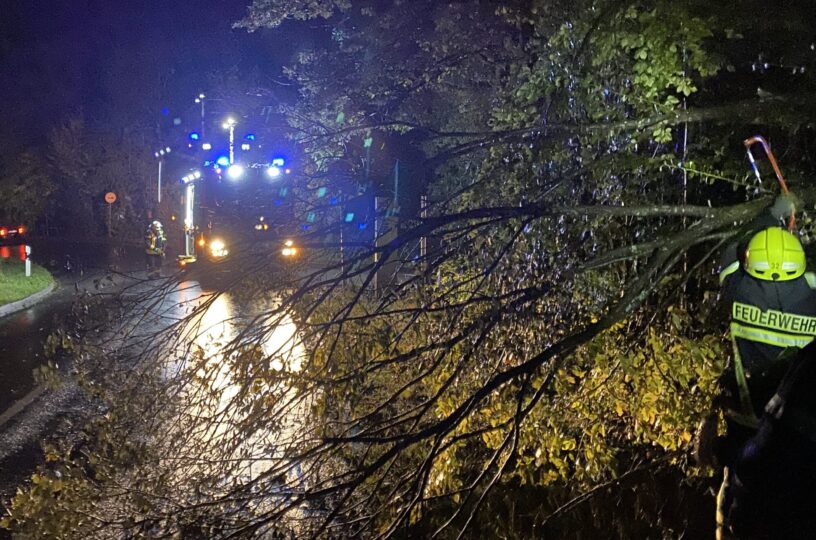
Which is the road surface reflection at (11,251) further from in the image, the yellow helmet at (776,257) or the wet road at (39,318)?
the yellow helmet at (776,257)

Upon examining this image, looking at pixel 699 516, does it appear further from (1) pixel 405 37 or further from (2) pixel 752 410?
(1) pixel 405 37

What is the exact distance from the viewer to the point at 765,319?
2.81 m

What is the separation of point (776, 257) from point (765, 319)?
0.26 m

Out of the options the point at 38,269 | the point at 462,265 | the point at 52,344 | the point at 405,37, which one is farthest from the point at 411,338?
the point at 38,269

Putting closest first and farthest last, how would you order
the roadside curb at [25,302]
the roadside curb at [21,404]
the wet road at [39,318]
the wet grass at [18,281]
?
the roadside curb at [21,404]
the wet road at [39,318]
the roadside curb at [25,302]
the wet grass at [18,281]

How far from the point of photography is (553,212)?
378 cm

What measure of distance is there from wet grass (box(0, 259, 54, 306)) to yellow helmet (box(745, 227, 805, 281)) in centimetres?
1689

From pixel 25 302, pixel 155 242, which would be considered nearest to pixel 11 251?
pixel 155 242

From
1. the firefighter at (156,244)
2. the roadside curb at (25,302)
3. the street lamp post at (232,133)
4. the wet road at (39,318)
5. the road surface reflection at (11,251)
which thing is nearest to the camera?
the wet road at (39,318)

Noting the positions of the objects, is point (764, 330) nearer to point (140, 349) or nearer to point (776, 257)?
point (776, 257)

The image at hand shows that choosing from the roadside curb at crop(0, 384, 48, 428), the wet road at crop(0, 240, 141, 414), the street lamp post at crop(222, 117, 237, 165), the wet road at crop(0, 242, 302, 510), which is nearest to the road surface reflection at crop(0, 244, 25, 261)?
the wet road at crop(0, 240, 141, 414)

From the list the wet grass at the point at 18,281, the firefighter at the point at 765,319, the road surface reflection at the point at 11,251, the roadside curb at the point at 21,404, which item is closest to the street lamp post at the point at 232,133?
the roadside curb at the point at 21,404

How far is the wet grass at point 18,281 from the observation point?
56.3ft

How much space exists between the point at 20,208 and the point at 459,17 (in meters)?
39.1
